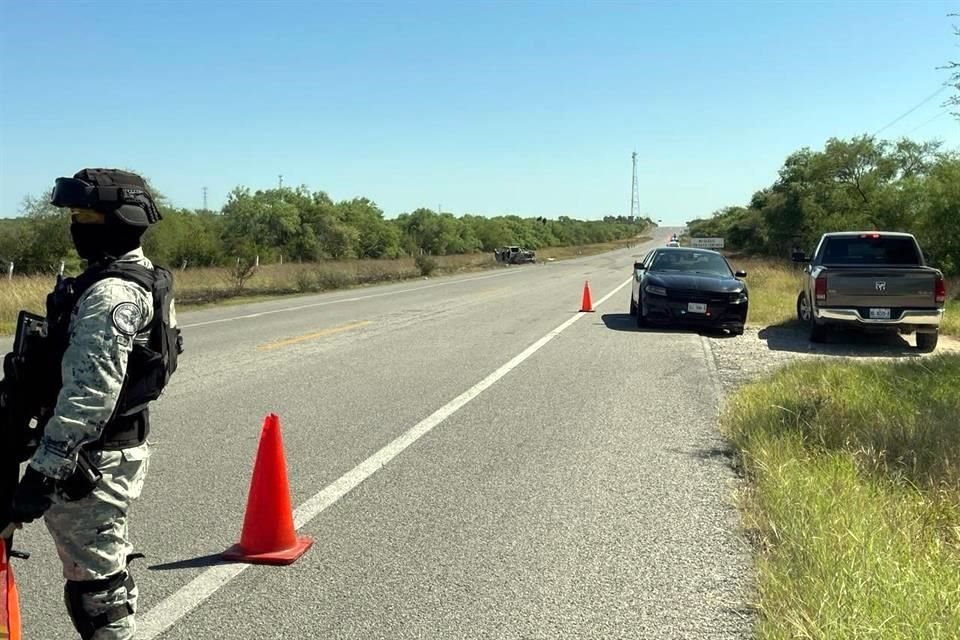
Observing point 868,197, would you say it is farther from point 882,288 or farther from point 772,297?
point 882,288

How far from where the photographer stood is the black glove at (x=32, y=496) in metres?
2.59

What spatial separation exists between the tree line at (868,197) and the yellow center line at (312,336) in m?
19.4

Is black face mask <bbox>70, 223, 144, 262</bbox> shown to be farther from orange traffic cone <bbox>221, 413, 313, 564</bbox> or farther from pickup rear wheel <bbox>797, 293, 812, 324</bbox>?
pickup rear wheel <bbox>797, 293, 812, 324</bbox>

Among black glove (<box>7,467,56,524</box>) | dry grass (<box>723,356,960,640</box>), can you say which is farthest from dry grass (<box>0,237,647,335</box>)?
black glove (<box>7,467,56,524</box>)

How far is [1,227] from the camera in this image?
144ft

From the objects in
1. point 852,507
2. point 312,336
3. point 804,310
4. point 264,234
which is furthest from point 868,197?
point 264,234

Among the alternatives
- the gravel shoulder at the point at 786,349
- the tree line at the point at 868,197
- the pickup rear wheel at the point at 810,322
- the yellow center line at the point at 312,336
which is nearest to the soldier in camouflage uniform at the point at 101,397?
the gravel shoulder at the point at 786,349

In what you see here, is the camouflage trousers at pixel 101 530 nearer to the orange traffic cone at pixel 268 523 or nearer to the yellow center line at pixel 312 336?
the orange traffic cone at pixel 268 523

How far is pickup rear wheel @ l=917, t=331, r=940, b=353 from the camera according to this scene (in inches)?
527

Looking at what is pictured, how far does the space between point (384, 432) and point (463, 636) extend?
12.9ft

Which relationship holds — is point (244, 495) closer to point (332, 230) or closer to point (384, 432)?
point (384, 432)

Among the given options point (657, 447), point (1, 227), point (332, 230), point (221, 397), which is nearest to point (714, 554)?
point (657, 447)

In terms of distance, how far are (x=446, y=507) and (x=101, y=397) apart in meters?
3.00

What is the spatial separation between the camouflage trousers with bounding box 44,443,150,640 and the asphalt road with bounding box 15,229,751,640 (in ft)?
2.43
